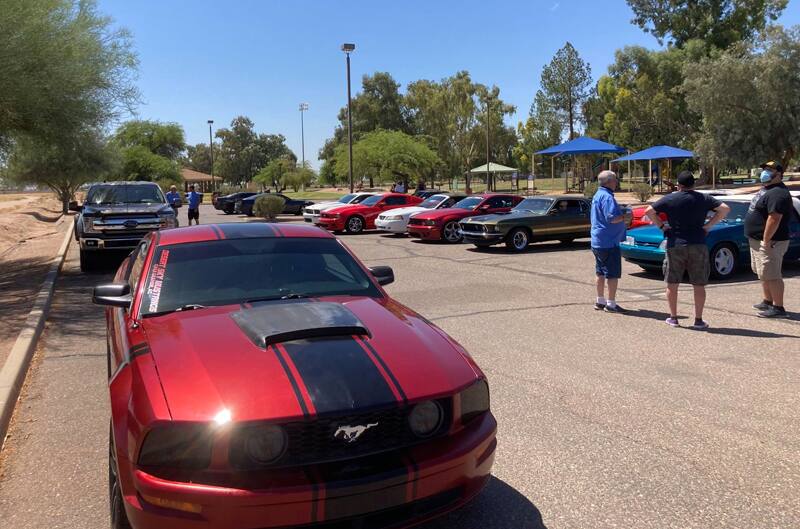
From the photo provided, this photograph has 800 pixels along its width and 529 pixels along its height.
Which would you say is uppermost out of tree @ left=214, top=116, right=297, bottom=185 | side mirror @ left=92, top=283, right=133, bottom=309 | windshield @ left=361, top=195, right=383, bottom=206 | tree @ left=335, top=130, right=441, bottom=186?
tree @ left=214, top=116, right=297, bottom=185

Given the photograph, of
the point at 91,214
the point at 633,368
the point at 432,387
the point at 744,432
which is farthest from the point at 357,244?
the point at 432,387

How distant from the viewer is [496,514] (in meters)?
3.31

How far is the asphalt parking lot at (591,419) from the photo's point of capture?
3.41 metres

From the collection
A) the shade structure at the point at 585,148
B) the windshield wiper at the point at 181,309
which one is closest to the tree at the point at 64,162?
the windshield wiper at the point at 181,309

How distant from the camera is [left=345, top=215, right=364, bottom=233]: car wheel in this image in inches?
875

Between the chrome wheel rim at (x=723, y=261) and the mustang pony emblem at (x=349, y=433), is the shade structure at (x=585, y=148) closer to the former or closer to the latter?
the chrome wheel rim at (x=723, y=261)

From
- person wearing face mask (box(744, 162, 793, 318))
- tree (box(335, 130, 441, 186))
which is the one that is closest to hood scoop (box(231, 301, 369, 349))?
person wearing face mask (box(744, 162, 793, 318))

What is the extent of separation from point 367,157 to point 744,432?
1561 inches

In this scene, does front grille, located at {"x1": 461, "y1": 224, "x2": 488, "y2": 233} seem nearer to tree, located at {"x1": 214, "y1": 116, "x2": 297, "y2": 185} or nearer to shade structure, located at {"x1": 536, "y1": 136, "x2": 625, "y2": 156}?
shade structure, located at {"x1": 536, "y1": 136, "x2": 625, "y2": 156}

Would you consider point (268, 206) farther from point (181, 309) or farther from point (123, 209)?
point (181, 309)

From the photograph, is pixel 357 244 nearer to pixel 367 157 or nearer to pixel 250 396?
pixel 250 396

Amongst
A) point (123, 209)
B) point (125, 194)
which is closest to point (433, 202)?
point (125, 194)

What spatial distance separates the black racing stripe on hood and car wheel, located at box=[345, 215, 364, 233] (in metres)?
19.3

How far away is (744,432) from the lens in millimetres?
4355
